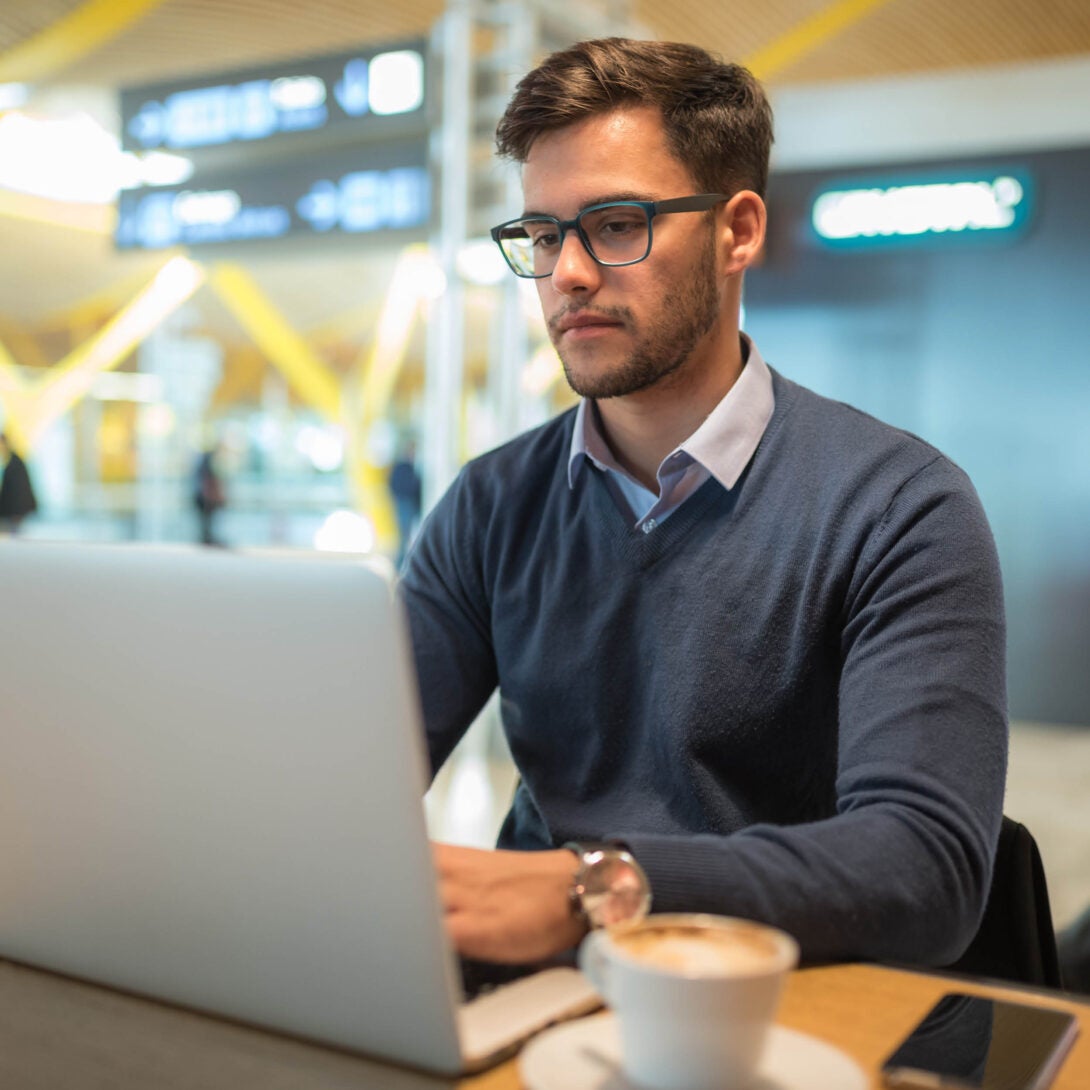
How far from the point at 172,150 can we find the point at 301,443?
1344cm

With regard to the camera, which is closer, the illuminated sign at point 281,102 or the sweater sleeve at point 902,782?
the sweater sleeve at point 902,782

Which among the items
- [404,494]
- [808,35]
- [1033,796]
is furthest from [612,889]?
[404,494]

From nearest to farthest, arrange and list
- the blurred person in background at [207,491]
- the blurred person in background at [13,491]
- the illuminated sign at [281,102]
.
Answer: the illuminated sign at [281,102] < the blurred person in background at [13,491] < the blurred person in background at [207,491]

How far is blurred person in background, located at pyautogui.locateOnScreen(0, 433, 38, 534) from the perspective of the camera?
8867 mm

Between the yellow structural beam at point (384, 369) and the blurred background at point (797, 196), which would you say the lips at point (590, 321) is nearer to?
the blurred background at point (797, 196)

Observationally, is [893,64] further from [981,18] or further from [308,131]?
[308,131]

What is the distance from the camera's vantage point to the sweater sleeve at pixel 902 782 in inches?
33.1

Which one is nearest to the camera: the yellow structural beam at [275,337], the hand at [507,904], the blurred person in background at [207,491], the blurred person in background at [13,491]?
the hand at [507,904]

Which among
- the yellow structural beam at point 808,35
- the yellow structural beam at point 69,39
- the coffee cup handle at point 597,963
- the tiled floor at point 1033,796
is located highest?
Result: the yellow structural beam at point 808,35

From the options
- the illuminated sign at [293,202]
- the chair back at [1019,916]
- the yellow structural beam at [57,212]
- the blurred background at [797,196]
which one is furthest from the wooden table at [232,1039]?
the yellow structural beam at [57,212]

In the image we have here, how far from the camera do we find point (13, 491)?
29.3 ft

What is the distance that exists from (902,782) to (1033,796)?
3.84 m

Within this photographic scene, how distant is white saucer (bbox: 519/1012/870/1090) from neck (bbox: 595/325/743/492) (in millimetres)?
833

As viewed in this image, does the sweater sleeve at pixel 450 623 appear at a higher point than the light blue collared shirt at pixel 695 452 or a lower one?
lower
